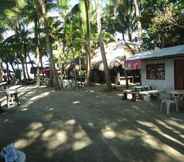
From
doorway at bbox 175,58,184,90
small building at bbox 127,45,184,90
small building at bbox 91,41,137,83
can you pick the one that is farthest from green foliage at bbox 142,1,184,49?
small building at bbox 91,41,137,83

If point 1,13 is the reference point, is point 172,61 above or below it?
below

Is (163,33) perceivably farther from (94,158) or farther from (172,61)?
(94,158)

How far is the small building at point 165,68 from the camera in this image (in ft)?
58.0

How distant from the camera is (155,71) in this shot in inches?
783

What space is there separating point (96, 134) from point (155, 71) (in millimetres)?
10945

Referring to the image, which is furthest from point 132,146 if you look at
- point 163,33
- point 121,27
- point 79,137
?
point 121,27

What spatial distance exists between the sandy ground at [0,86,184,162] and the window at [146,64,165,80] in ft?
15.3

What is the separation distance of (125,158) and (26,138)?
332 centimetres

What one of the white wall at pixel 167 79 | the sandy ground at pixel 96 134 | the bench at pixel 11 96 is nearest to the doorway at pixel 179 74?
the white wall at pixel 167 79

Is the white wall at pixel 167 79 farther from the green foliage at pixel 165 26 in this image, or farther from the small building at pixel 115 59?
the small building at pixel 115 59

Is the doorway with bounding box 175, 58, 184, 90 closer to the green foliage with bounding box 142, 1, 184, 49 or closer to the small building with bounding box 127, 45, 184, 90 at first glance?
the small building with bounding box 127, 45, 184, 90

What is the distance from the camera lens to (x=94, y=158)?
7.45m

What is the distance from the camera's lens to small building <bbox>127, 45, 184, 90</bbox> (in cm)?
1769

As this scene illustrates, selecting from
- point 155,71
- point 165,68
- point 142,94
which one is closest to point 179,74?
point 165,68
